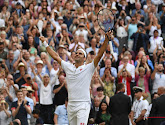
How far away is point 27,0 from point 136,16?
19.2 ft

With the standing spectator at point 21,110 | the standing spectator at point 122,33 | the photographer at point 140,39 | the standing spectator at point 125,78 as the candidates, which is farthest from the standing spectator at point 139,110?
the standing spectator at point 122,33

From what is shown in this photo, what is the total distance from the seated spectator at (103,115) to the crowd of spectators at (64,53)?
0.03 meters

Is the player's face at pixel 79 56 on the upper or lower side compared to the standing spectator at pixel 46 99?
upper

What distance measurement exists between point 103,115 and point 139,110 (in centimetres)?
112

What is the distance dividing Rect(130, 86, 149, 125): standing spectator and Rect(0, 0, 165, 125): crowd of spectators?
814mm

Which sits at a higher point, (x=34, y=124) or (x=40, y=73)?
(x=40, y=73)

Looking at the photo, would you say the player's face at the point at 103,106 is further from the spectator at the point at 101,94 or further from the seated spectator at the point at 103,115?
the spectator at the point at 101,94

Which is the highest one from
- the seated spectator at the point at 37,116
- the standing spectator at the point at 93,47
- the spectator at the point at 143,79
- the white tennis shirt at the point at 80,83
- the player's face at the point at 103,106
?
the standing spectator at the point at 93,47

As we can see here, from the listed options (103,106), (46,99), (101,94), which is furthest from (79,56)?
(46,99)

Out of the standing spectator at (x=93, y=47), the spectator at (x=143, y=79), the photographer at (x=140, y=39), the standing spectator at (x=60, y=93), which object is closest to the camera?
the standing spectator at (x=60, y=93)

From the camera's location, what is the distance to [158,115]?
1187cm

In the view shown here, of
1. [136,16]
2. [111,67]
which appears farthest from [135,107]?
[136,16]

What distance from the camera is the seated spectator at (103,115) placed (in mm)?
12797

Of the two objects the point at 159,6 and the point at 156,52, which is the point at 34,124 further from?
the point at 159,6
